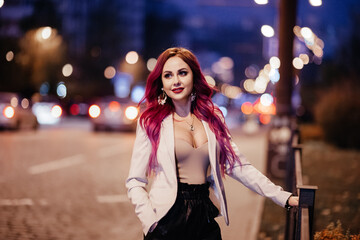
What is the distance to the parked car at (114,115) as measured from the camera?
84.0 feet

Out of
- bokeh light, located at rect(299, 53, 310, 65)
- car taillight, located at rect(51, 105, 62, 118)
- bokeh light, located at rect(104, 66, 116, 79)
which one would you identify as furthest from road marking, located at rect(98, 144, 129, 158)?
bokeh light, located at rect(104, 66, 116, 79)

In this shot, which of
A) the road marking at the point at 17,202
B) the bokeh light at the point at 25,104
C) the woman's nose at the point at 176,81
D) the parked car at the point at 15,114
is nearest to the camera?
the woman's nose at the point at 176,81

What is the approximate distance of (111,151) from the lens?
17.5m

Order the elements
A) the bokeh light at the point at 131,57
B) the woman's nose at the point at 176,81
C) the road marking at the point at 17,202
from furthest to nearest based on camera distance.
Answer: the bokeh light at the point at 131,57 → the road marking at the point at 17,202 → the woman's nose at the point at 176,81

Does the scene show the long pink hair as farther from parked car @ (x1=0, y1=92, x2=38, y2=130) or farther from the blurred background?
parked car @ (x1=0, y1=92, x2=38, y2=130)

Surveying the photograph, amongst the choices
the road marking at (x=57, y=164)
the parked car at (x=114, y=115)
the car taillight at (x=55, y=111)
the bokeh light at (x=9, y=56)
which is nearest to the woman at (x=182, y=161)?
the road marking at (x=57, y=164)

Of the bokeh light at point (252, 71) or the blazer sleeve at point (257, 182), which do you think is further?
the bokeh light at point (252, 71)

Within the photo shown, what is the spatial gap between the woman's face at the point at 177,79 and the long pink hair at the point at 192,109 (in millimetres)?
37

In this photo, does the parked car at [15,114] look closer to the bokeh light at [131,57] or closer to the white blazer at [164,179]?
the white blazer at [164,179]

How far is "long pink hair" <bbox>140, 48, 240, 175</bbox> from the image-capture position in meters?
3.45

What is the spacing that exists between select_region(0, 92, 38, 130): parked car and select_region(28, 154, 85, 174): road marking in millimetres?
9676

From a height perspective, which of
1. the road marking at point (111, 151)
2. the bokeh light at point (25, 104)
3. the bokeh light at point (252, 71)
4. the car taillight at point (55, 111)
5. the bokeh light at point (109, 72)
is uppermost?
the bokeh light at point (252, 71)

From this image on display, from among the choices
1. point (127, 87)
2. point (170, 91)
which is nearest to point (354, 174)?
point (170, 91)

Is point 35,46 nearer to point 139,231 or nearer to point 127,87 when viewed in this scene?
point 127,87
